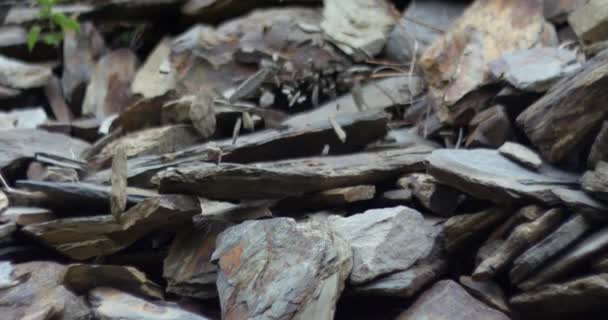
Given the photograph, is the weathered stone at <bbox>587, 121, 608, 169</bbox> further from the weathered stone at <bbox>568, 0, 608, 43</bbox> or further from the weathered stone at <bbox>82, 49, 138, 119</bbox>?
the weathered stone at <bbox>82, 49, 138, 119</bbox>

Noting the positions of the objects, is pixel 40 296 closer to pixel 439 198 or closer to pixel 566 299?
pixel 439 198

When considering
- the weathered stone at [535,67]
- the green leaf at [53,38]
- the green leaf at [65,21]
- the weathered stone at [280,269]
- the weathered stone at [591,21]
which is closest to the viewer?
the weathered stone at [280,269]

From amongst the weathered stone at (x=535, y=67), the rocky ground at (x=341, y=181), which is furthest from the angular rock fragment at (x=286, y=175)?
the weathered stone at (x=535, y=67)

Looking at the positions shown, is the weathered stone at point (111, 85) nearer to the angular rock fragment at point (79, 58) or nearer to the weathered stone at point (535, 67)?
the angular rock fragment at point (79, 58)

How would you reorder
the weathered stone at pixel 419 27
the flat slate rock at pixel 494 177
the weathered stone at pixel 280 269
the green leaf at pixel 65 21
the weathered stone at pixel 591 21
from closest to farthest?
the weathered stone at pixel 280 269 < the flat slate rock at pixel 494 177 < the weathered stone at pixel 591 21 < the weathered stone at pixel 419 27 < the green leaf at pixel 65 21

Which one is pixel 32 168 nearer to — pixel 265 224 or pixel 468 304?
pixel 265 224

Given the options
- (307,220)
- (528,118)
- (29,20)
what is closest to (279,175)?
(307,220)
